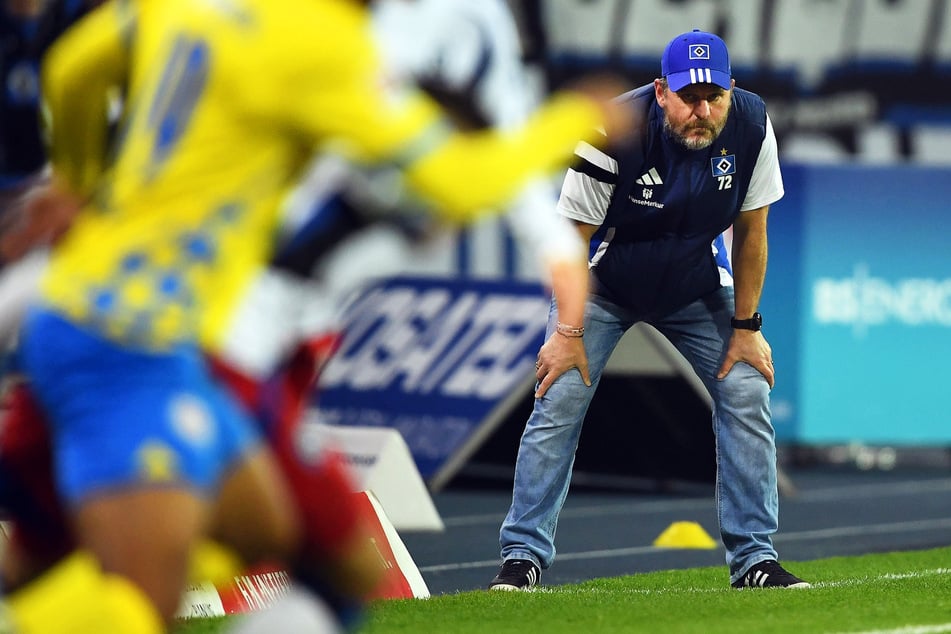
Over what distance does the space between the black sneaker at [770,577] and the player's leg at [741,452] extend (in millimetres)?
27

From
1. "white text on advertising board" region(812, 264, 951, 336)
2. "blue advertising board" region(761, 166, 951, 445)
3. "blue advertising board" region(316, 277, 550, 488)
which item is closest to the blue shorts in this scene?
"blue advertising board" region(316, 277, 550, 488)

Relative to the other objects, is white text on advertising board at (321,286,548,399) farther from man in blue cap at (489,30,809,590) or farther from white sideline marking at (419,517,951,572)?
man in blue cap at (489,30,809,590)

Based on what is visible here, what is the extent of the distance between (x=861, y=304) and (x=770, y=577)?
6811 millimetres

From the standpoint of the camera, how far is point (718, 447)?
7504 millimetres

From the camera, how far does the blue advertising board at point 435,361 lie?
39.4ft

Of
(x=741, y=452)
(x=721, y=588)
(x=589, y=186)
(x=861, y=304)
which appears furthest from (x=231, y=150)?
(x=861, y=304)

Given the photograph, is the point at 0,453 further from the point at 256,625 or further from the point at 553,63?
the point at 553,63

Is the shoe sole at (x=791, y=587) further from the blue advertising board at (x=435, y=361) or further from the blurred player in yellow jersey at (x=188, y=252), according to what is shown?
the blue advertising board at (x=435, y=361)

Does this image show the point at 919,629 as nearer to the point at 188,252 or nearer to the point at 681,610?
the point at 681,610

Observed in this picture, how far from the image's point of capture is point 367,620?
640 centimetres

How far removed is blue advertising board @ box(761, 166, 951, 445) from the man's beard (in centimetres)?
641

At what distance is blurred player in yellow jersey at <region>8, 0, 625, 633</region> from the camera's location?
3.54 m

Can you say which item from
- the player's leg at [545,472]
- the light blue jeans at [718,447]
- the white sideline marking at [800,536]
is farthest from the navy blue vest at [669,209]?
the white sideline marking at [800,536]

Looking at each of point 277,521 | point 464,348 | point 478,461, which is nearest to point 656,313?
point 277,521
